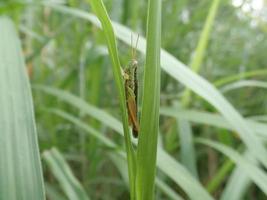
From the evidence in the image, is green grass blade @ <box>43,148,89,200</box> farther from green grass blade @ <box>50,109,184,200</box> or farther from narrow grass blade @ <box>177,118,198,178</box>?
narrow grass blade @ <box>177,118,198,178</box>

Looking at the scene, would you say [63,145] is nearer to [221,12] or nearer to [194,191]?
[194,191]

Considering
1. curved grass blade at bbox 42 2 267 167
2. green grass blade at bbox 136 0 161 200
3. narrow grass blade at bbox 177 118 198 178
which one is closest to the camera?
green grass blade at bbox 136 0 161 200

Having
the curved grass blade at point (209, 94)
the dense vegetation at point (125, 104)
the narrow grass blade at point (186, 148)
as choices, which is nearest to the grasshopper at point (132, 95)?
the dense vegetation at point (125, 104)

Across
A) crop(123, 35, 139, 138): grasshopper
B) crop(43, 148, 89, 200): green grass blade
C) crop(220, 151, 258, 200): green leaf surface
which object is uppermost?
crop(123, 35, 139, 138): grasshopper

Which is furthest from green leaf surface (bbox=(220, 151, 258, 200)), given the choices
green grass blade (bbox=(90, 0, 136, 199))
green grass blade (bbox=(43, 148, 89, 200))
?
green grass blade (bbox=(90, 0, 136, 199))

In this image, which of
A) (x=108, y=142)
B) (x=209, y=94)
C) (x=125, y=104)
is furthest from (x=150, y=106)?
(x=108, y=142)

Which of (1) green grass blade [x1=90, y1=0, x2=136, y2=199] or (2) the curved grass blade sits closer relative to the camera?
(1) green grass blade [x1=90, y1=0, x2=136, y2=199]

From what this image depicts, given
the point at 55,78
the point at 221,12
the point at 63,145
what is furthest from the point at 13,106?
the point at 221,12
